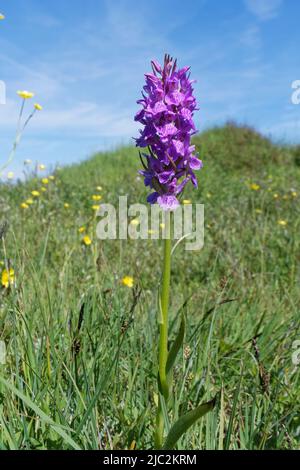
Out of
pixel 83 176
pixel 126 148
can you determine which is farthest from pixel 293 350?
pixel 126 148

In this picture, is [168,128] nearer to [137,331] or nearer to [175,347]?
[175,347]

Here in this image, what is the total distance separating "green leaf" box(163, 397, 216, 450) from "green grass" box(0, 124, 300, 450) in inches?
8.0

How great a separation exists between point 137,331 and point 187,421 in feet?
3.92

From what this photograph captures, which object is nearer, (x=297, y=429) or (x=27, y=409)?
(x=27, y=409)

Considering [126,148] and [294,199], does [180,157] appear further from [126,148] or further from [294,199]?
[126,148]

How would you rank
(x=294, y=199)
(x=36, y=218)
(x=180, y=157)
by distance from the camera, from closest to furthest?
(x=180, y=157), (x=36, y=218), (x=294, y=199)

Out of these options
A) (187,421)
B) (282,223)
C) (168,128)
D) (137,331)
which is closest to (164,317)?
(187,421)

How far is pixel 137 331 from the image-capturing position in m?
2.50

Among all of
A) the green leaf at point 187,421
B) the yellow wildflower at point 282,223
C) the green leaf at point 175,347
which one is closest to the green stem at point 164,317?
the green leaf at point 175,347

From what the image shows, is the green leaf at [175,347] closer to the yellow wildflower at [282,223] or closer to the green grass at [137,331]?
the green grass at [137,331]

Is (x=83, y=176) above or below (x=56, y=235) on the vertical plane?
above

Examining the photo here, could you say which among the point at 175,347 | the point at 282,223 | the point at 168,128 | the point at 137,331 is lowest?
the point at 137,331

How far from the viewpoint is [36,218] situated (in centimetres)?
567
